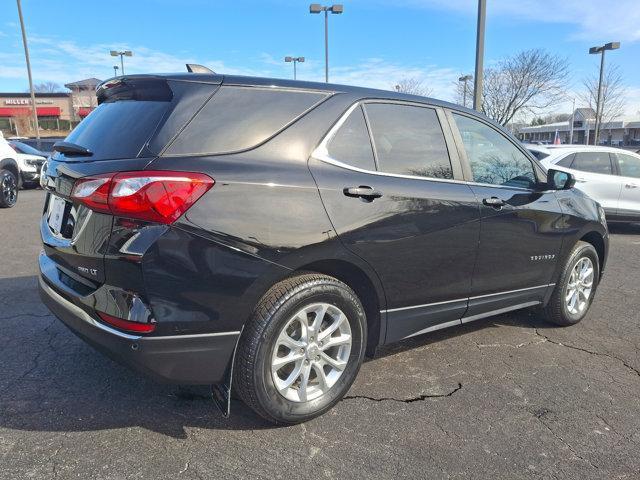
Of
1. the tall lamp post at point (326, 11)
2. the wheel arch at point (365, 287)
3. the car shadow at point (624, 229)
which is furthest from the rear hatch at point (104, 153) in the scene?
the tall lamp post at point (326, 11)

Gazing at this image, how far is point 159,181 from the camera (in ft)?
7.73

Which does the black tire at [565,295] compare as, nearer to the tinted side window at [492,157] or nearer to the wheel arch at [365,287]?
the tinted side window at [492,157]

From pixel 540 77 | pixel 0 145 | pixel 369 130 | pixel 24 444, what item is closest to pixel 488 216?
pixel 369 130

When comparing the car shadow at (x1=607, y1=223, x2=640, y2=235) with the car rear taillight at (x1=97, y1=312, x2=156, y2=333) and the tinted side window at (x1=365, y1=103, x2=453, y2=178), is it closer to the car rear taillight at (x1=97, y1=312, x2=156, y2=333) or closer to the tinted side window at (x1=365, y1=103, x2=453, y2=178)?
the tinted side window at (x1=365, y1=103, x2=453, y2=178)

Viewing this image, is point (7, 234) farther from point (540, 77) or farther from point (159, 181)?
point (540, 77)

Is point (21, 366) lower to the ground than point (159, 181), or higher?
lower

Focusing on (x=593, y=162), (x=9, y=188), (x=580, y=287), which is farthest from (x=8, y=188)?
(x=593, y=162)

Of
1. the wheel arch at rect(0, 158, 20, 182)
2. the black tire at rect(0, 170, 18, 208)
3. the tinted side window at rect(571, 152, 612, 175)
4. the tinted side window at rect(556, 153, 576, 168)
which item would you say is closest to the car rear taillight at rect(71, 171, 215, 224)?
the tinted side window at rect(556, 153, 576, 168)

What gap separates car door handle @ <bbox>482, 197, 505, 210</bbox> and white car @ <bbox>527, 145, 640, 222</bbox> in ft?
20.7

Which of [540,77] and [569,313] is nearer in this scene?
[569,313]

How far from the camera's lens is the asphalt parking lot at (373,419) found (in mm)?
2508

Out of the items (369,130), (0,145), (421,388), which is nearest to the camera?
(369,130)

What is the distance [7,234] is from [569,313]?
7.81 m

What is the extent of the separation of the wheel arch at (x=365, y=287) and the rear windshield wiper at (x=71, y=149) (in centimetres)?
129
